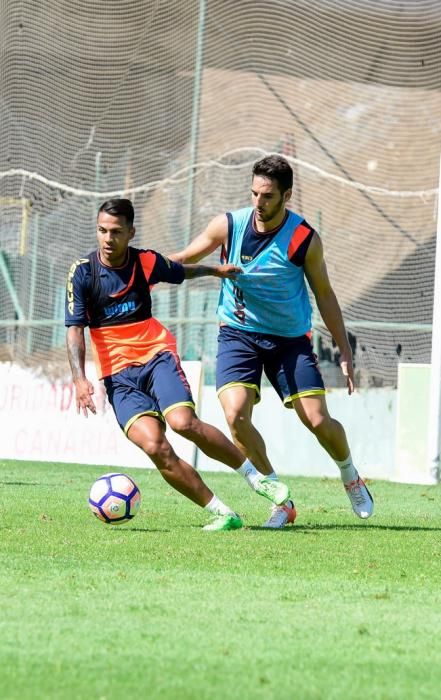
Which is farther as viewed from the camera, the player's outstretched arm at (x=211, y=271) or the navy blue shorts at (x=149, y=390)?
the player's outstretched arm at (x=211, y=271)

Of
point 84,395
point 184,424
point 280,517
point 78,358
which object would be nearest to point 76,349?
point 78,358

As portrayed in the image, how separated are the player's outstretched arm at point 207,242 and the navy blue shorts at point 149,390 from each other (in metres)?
0.65

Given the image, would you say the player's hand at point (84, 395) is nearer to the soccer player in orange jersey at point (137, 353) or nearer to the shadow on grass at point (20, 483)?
the soccer player in orange jersey at point (137, 353)

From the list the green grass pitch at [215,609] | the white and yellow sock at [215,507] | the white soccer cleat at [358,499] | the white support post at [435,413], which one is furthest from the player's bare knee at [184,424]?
the white support post at [435,413]

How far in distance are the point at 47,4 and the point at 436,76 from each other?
237 inches

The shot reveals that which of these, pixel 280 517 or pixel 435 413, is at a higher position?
pixel 435 413

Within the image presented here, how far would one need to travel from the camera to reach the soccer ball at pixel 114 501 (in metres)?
7.86

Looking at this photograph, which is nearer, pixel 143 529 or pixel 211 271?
pixel 211 271

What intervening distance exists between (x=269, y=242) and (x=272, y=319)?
1.61 feet

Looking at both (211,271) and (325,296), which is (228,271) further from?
(325,296)

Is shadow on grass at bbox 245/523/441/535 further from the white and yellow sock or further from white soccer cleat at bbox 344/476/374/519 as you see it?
the white and yellow sock

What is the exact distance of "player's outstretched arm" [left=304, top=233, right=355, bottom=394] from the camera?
8367 mm

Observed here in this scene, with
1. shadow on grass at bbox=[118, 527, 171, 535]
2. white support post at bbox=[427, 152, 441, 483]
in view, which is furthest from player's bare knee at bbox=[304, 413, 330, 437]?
white support post at bbox=[427, 152, 441, 483]

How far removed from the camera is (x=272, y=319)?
8.47 metres
